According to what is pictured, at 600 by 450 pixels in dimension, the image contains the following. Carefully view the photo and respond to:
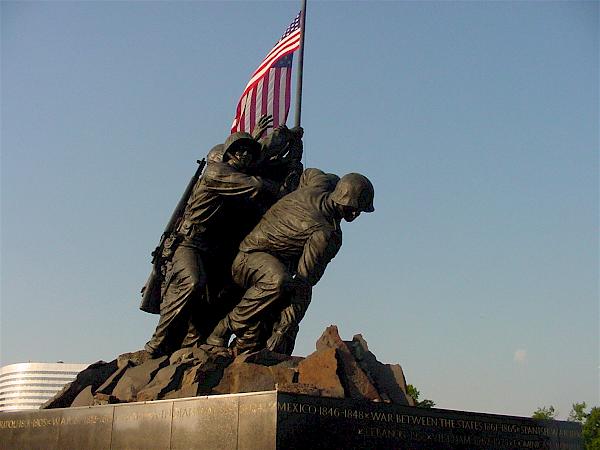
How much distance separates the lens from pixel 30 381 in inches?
3113

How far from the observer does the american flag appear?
14766 mm

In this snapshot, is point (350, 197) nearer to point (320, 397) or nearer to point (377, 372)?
point (377, 372)

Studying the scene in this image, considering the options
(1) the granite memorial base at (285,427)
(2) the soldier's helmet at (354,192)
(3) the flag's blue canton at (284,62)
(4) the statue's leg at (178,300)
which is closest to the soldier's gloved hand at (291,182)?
(2) the soldier's helmet at (354,192)

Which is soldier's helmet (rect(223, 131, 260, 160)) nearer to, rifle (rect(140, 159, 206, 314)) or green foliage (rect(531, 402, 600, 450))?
rifle (rect(140, 159, 206, 314))

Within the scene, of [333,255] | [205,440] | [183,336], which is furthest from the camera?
[183,336]

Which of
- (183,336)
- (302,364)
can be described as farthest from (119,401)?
(302,364)

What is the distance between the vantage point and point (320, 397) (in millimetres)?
7617

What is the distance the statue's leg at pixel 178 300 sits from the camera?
411 inches

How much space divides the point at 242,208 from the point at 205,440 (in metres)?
3.89

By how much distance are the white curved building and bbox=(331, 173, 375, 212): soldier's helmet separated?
71547 mm

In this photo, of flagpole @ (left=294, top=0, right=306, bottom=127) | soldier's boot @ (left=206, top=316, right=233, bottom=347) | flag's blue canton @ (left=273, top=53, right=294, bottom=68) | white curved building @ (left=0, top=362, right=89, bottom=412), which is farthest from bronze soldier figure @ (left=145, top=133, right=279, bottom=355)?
white curved building @ (left=0, top=362, right=89, bottom=412)

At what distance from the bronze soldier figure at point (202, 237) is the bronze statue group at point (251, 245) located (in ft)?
0.04

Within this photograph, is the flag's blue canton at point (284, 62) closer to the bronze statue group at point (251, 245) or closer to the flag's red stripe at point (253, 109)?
the flag's red stripe at point (253, 109)

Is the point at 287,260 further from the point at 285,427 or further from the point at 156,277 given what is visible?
the point at 285,427
